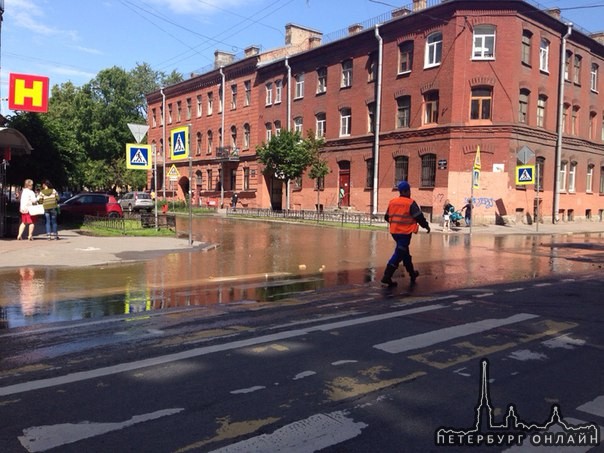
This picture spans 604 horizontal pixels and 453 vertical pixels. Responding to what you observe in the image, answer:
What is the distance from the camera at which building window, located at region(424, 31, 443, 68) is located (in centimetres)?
3133

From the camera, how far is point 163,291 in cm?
934

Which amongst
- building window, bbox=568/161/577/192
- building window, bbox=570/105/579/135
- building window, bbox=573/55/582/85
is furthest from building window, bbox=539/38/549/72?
building window, bbox=568/161/577/192

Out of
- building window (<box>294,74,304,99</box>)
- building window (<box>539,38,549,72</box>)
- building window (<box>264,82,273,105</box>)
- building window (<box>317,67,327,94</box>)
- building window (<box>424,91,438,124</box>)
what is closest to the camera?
building window (<box>424,91,438,124</box>)

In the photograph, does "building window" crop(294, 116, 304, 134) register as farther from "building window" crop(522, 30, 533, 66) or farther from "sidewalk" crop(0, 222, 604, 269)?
"sidewalk" crop(0, 222, 604, 269)

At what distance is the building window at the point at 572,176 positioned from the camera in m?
35.8

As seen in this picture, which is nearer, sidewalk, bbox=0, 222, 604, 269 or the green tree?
sidewalk, bbox=0, 222, 604, 269

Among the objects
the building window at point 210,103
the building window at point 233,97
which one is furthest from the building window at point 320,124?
the building window at point 210,103

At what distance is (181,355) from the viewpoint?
5355 mm

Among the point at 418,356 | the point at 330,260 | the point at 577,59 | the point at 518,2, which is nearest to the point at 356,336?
the point at 418,356

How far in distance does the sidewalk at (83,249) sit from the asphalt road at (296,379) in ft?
20.4

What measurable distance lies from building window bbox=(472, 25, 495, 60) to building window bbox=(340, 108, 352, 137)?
987 cm

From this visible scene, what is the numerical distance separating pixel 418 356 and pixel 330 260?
885 cm

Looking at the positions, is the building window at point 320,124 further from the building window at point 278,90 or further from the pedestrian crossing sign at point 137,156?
the pedestrian crossing sign at point 137,156

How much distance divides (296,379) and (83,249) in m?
11.6
